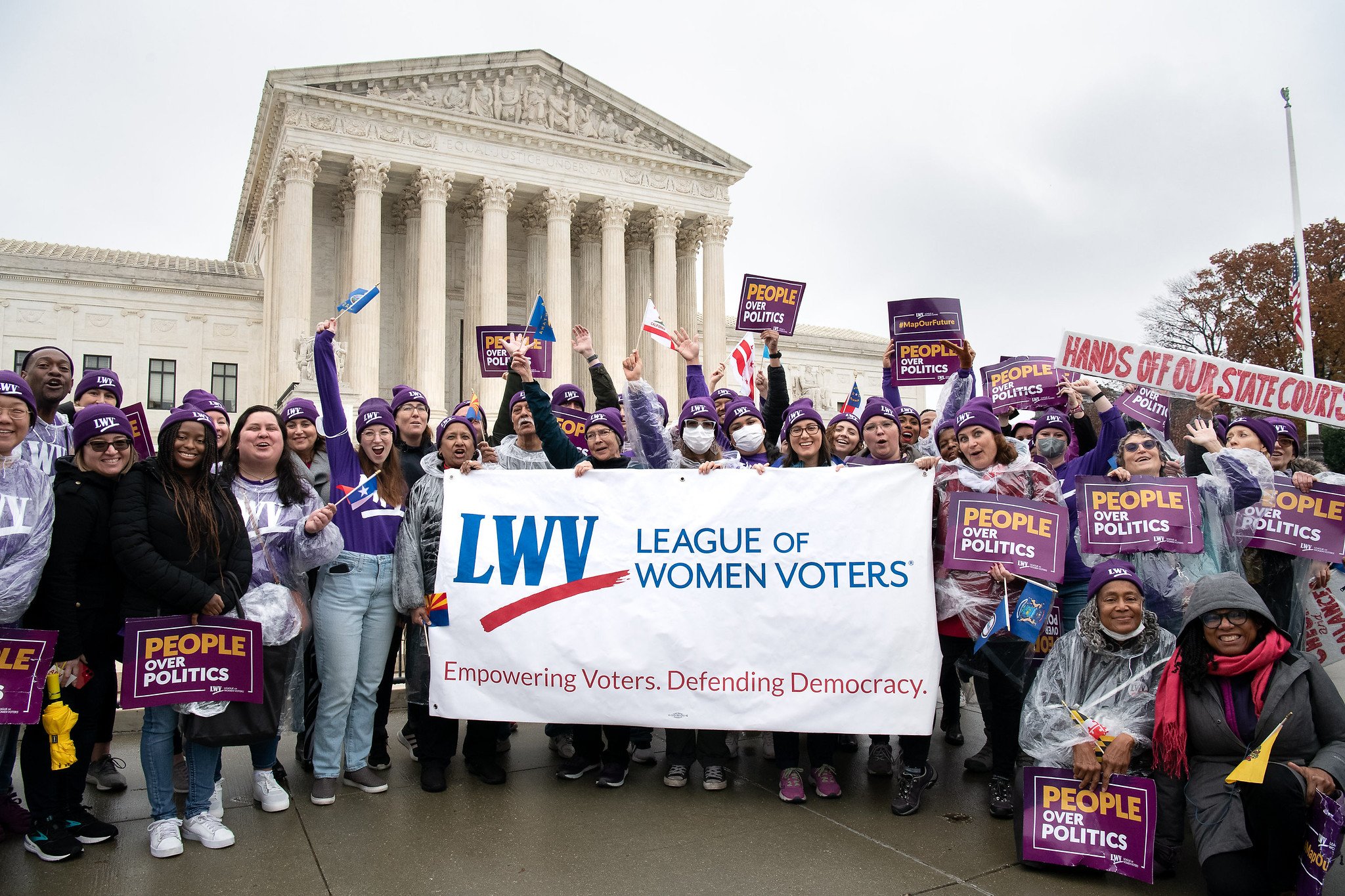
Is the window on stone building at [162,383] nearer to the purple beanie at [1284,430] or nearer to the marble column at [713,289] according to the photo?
the marble column at [713,289]

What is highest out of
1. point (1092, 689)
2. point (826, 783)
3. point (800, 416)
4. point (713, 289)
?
point (713, 289)

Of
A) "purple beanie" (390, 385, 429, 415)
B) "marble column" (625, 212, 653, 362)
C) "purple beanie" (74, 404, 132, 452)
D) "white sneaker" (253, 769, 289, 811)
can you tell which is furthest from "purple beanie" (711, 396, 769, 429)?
"marble column" (625, 212, 653, 362)

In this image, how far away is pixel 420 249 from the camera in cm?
3744

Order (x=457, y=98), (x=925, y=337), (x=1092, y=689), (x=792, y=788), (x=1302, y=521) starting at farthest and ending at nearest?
1. (x=457, y=98)
2. (x=925, y=337)
3. (x=1302, y=521)
4. (x=792, y=788)
5. (x=1092, y=689)

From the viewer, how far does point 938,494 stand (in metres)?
5.59

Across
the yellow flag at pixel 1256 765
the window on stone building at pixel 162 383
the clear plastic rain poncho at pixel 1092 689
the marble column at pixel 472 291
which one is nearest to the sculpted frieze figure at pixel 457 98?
the marble column at pixel 472 291

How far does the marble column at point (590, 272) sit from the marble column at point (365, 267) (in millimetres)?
9800

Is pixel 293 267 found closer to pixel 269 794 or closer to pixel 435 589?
pixel 435 589

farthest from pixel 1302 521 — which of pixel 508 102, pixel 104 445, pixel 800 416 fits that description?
pixel 508 102

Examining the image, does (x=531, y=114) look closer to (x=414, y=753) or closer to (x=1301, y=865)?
(x=414, y=753)

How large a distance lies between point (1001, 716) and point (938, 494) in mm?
1360

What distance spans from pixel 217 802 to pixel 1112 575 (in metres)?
5.02

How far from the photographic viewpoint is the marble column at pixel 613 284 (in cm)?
3956

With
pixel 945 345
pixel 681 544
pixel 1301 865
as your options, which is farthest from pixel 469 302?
pixel 1301 865
